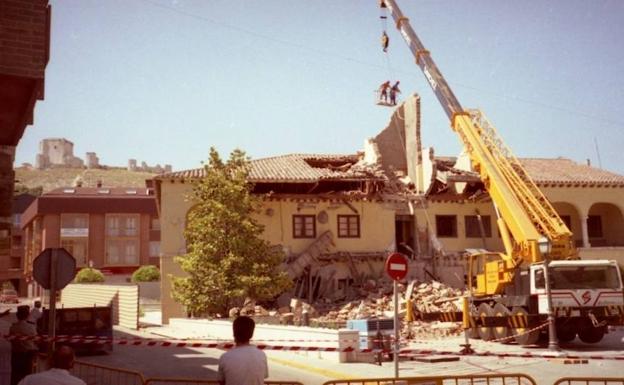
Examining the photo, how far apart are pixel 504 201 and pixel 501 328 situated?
4.29m

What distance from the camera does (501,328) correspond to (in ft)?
59.2

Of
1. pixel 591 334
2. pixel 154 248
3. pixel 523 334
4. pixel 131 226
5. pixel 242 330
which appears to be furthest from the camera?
pixel 154 248

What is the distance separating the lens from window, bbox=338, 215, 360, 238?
109 ft

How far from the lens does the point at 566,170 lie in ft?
126

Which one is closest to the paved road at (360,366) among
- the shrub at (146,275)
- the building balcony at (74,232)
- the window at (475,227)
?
the window at (475,227)

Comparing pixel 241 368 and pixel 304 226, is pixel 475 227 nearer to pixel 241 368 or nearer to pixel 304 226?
pixel 304 226

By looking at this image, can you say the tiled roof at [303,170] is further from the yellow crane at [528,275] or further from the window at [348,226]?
the yellow crane at [528,275]

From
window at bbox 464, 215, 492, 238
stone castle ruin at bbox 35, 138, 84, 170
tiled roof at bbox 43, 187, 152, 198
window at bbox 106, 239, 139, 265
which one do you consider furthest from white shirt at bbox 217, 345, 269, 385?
stone castle ruin at bbox 35, 138, 84, 170

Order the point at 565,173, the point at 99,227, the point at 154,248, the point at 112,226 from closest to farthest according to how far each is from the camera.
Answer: the point at 565,173 < the point at 99,227 < the point at 112,226 < the point at 154,248

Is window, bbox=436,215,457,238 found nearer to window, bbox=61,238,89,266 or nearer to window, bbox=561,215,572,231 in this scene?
window, bbox=561,215,572,231

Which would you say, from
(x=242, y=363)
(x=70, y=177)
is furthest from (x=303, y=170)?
A: (x=70, y=177)

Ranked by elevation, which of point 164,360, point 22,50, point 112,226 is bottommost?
point 164,360

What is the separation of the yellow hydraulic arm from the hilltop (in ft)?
345

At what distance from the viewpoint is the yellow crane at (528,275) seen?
16438 millimetres
